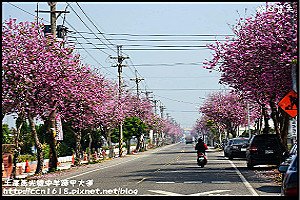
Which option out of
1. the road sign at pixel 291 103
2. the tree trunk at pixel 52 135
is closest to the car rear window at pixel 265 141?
the road sign at pixel 291 103

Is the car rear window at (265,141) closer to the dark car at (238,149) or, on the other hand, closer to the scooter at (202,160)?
the scooter at (202,160)

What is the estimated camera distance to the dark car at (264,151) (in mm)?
26328

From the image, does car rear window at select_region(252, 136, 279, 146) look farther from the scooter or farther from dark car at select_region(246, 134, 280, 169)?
the scooter

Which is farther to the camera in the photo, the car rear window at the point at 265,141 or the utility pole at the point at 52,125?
the utility pole at the point at 52,125

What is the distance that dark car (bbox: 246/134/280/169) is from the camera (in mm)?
26328

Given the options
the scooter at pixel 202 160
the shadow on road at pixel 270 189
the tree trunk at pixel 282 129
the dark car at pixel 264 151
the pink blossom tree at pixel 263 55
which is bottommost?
the shadow on road at pixel 270 189

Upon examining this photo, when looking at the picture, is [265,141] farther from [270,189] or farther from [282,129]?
[270,189]

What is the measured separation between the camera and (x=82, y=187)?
691 inches

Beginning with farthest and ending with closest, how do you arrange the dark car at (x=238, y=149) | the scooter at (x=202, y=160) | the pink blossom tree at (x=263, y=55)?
the dark car at (x=238, y=149)
the scooter at (x=202, y=160)
the pink blossom tree at (x=263, y=55)

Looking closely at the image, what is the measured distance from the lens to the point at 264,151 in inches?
1042

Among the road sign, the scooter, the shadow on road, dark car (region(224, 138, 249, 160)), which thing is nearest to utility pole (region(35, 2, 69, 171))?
the scooter

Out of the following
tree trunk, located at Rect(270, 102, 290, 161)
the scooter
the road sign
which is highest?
the road sign

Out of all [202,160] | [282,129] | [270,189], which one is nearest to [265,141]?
[282,129]
